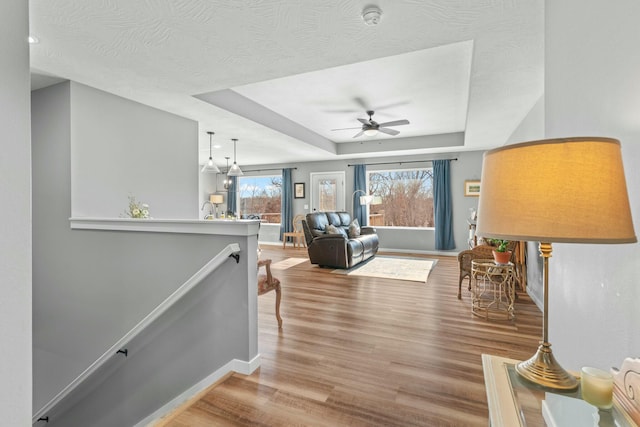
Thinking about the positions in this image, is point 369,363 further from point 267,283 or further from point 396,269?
point 396,269

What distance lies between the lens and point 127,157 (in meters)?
3.69

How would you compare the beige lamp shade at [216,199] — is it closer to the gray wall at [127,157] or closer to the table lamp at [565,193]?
the gray wall at [127,157]

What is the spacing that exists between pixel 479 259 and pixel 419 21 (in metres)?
2.84

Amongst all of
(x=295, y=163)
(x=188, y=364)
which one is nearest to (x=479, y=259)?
(x=188, y=364)

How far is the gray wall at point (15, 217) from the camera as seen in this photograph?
0.99 m

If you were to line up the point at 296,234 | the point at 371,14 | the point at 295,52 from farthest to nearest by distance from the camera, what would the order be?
the point at 296,234
the point at 295,52
the point at 371,14

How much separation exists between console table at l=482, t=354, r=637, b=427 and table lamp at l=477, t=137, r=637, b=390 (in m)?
0.48

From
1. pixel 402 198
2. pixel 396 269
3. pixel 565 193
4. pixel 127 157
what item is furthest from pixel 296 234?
pixel 565 193

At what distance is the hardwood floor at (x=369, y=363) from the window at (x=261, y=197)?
19.0 feet

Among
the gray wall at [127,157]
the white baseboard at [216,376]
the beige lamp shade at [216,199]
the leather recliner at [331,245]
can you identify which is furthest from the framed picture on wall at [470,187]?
the beige lamp shade at [216,199]

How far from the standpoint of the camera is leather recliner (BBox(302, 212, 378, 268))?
18.4ft

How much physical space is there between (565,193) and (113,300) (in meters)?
3.69

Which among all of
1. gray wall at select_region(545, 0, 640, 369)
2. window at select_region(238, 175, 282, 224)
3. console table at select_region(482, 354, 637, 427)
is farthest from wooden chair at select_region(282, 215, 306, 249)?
console table at select_region(482, 354, 637, 427)

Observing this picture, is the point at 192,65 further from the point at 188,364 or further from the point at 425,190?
the point at 425,190
